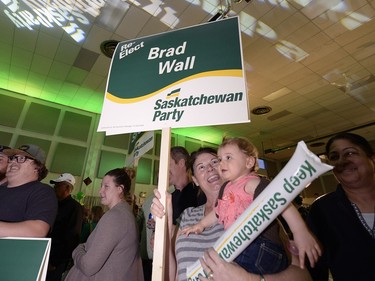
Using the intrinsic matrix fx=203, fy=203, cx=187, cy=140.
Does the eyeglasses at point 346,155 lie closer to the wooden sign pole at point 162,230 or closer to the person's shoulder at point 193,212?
the person's shoulder at point 193,212

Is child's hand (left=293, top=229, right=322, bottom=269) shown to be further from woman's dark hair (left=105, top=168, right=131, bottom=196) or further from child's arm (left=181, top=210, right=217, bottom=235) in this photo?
woman's dark hair (left=105, top=168, right=131, bottom=196)

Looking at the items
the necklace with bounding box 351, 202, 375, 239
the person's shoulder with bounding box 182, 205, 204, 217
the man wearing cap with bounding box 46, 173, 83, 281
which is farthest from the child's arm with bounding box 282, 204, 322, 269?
the man wearing cap with bounding box 46, 173, 83, 281

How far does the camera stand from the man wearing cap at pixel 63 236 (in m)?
2.16

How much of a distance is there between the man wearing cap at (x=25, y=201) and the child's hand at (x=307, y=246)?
1.43 meters

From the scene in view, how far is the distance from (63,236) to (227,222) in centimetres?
217

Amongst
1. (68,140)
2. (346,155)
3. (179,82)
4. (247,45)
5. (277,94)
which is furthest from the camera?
(68,140)

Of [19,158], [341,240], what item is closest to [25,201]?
[19,158]

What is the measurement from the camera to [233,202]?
0.89 m

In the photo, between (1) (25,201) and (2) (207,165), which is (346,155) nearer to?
(2) (207,165)

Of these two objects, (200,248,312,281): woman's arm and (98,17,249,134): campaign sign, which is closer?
(200,248,312,281): woman's arm

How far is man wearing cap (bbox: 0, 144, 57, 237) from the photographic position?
1229 mm

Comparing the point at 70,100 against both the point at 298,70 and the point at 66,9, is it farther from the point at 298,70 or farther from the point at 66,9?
the point at 298,70

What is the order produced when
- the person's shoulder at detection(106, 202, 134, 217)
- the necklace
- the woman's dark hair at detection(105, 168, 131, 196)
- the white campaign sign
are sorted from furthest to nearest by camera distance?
the woman's dark hair at detection(105, 168, 131, 196)
the person's shoulder at detection(106, 202, 134, 217)
the necklace
the white campaign sign

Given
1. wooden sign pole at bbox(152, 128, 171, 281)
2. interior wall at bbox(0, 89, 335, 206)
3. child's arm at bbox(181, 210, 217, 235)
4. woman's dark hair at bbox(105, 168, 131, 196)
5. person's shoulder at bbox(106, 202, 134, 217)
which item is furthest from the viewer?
interior wall at bbox(0, 89, 335, 206)
